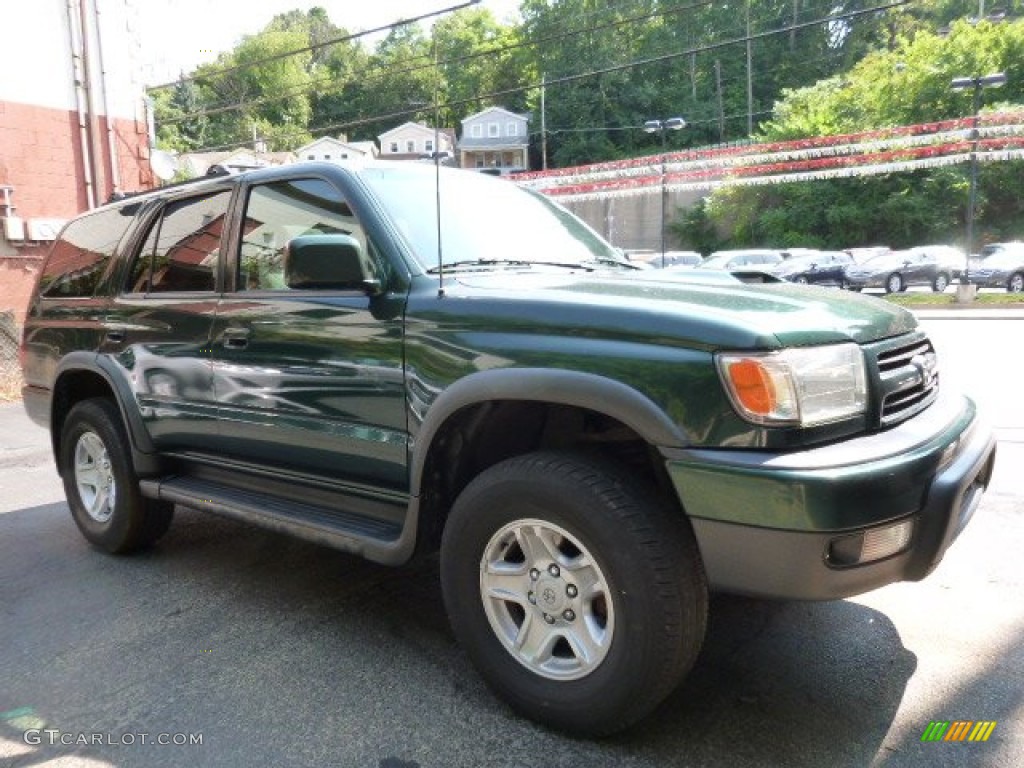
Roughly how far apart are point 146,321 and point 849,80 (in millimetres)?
49836

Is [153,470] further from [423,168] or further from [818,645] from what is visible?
[818,645]

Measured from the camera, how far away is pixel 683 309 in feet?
7.94

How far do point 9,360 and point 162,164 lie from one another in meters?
6.22

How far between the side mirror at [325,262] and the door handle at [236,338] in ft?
2.04

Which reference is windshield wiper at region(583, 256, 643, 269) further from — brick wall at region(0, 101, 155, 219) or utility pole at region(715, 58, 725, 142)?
utility pole at region(715, 58, 725, 142)

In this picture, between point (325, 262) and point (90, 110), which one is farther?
point (90, 110)

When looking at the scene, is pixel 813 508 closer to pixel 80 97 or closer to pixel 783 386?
pixel 783 386

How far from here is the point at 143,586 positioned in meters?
3.96

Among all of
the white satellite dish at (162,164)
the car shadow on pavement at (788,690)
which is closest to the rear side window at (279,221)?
the car shadow on pavement at (788,690)

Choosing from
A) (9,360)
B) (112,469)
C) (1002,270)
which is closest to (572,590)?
(112,469)

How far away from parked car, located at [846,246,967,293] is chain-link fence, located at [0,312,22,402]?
2398 cm

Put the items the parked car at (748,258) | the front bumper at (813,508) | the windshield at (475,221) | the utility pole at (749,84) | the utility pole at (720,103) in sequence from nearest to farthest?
the front bumper at (813,508) < the windshield at (475,221) < the parked car at (748,258) < the utility pole at (749,84) < the utility pole at (720,103)

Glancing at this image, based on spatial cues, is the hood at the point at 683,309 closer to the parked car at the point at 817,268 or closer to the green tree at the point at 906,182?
the parked car at the point at 817,268

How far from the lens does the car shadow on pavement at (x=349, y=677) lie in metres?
2.50
